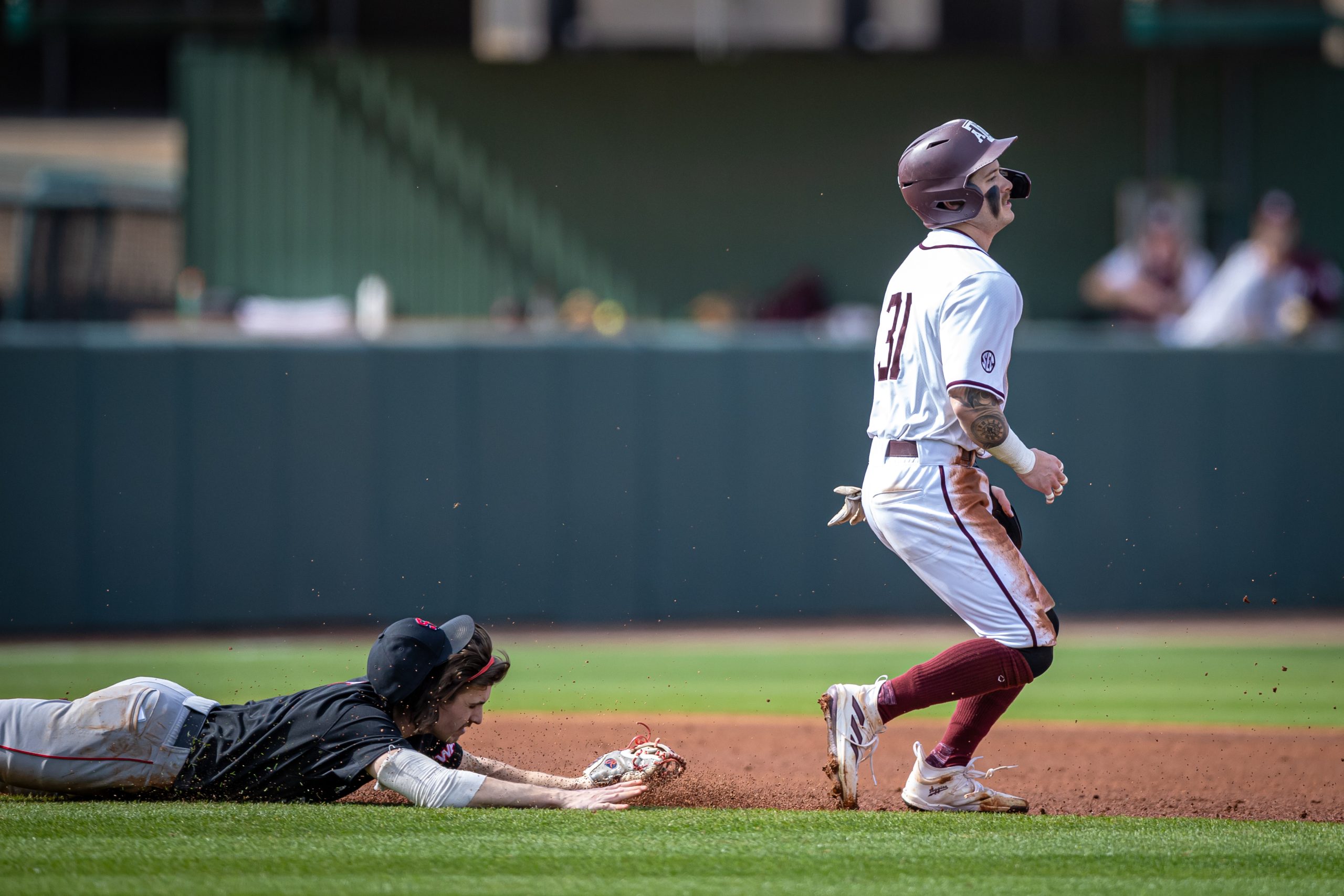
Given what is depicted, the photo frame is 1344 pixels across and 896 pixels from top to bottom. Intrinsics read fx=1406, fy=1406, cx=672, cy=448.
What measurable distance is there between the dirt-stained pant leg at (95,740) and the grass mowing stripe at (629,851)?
3.5 inches

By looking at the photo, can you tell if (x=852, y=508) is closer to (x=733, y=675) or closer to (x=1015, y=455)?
(x=1015, y=455)

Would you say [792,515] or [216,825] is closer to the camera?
[216,825]

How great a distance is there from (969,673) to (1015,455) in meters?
0.65

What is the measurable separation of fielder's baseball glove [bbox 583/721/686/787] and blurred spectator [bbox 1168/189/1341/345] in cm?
689

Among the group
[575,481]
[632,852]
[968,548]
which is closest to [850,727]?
[968,548]

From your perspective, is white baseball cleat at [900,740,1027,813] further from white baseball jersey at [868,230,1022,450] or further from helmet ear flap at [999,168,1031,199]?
helmet ear flap at [999,168,1031,199]

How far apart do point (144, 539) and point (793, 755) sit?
5.19m

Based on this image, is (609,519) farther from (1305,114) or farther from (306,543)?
(1305,114)

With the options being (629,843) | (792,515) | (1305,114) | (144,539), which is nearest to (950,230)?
(629,843)

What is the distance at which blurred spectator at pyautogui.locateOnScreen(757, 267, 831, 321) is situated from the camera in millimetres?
13344

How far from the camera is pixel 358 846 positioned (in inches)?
144

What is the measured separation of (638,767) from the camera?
4383 mm

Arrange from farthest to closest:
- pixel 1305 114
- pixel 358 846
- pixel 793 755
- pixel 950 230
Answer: pixel 1305 114, pixel 793 755, pixel 950 230, pixel 358 846

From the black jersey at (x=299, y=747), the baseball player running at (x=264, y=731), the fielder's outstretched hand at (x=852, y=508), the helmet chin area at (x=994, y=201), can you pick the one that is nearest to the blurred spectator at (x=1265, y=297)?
the helmet chin area at (x=994, y=201)
